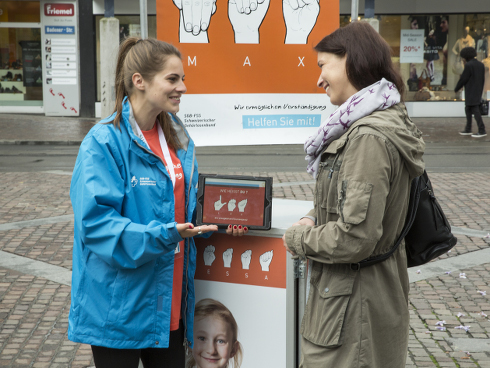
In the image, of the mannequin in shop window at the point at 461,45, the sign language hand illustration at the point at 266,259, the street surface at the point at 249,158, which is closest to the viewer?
the sign language hand illustration at the point at 266,259

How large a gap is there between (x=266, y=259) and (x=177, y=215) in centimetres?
48

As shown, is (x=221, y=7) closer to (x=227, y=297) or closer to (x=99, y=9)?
(x=227, y=297)

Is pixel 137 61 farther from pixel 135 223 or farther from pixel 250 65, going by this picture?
pixel 250 65

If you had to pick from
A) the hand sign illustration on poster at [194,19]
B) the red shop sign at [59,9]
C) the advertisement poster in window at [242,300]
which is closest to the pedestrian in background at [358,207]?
the advertisement poster in window at [242,300]

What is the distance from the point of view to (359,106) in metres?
2.02

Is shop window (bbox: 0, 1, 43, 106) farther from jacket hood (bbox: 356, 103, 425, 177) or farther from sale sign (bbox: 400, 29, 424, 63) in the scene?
jacket hood (bbox: 356, 103, 425, 177)

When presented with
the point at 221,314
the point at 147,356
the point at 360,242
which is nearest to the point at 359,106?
the point at 360,242

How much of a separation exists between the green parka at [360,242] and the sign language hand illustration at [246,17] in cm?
144

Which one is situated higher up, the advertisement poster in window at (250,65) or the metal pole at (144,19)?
the metal pole at (144,19)

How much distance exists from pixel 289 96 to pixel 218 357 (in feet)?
5.10

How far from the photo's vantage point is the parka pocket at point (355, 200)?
74.4 inches

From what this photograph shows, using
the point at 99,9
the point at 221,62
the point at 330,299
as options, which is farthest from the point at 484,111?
the point at 330,299

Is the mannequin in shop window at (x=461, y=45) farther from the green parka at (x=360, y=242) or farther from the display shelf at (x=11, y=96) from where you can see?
the green parka at (x=360, y=242)

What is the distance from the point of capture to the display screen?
2406mm
